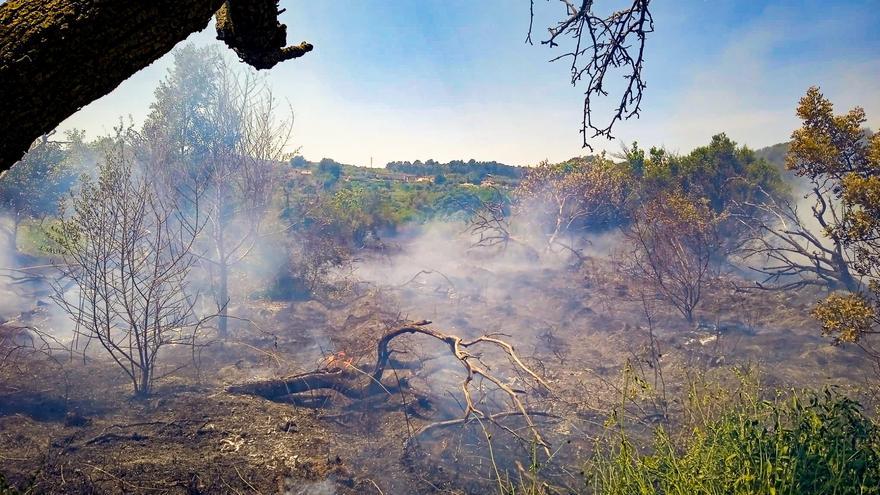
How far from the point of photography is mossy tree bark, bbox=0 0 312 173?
1317 mm

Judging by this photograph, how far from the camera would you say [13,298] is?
465 inches

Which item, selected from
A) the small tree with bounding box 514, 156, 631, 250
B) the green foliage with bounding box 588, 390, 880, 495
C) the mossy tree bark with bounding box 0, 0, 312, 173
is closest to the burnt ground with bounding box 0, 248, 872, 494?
the green foliage with bounding box 588, 390, 880, 495

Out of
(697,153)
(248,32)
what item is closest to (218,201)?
(248,32)

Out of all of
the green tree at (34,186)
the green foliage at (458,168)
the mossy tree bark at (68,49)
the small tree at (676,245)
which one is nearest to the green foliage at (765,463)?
the mossy tree bark at (68,49)

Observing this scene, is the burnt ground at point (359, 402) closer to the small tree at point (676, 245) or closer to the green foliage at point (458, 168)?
the small tree at point (676, 245)

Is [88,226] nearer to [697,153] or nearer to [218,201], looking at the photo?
[218,201]

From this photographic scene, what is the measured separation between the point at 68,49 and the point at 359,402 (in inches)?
251

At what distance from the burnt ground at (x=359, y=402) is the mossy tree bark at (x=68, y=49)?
2666 millimetres

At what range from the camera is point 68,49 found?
1364mm

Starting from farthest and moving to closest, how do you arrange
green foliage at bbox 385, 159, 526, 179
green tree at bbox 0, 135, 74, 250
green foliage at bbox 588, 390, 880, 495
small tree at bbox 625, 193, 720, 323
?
1. green foliage at bbox 385, 159, 526, 179
2. green tree at bbox 0, 135, 74, 250
3. small tree at bbox 625, 193, 720, 323
4. green foliage at bbox 588, 390, 880, 495

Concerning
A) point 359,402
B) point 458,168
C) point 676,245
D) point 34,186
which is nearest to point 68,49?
point 359,402

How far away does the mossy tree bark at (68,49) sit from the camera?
1317 millimetres

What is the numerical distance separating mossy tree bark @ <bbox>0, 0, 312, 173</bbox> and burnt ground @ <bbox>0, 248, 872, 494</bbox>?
2666mm

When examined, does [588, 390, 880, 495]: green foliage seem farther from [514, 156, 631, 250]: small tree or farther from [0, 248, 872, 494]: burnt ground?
[514, 156, 631, 250]: small tree
